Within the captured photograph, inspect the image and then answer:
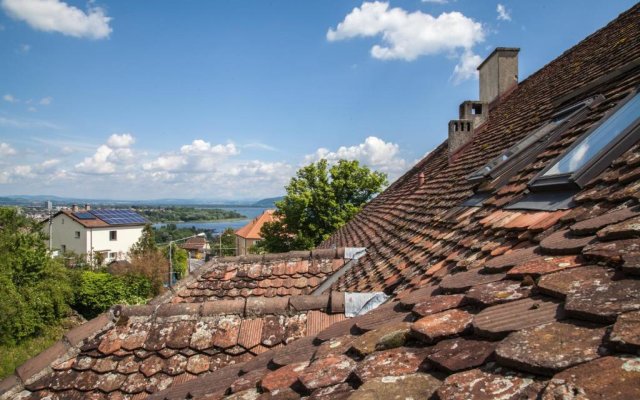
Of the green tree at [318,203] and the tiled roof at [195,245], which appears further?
the tiled roof at [195,245]

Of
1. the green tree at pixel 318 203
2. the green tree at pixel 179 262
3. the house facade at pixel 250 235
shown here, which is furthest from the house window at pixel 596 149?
the house facade at pixel 250 235

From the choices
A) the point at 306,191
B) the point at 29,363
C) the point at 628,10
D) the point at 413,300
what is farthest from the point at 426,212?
the point at 306,191

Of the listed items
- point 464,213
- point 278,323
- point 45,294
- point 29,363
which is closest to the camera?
point 29,363

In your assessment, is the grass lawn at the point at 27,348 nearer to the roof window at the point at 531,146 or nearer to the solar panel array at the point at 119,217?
the roof window at the point at 531,146

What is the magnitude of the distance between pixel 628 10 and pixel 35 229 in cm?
3539

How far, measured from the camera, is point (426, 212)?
5.80m

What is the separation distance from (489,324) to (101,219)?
203 ft

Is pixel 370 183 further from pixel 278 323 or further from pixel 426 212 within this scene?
pixel 278 323

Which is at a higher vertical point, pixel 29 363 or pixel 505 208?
pixel 505 208

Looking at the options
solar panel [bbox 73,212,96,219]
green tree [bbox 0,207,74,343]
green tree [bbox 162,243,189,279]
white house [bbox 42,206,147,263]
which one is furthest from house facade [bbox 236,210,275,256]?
green tree [bbox 0,207,74,343]

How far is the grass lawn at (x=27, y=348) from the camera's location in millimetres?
18531

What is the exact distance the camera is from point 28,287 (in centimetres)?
2369

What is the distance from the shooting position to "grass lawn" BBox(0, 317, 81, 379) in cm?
1853

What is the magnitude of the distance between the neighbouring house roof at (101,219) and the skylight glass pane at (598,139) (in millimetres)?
59004
